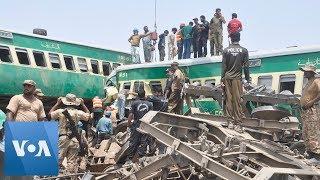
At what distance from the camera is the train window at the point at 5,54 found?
18.8 meters

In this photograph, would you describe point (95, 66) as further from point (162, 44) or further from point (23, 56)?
point (23, 56)

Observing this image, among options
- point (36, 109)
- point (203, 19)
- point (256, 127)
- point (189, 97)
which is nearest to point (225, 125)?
point (256, 127)

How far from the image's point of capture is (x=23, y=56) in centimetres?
1978

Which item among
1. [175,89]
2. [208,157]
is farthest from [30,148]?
[175,89]

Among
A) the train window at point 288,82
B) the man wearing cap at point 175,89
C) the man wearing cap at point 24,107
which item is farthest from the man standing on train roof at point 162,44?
the man wearing cap at point 24,107

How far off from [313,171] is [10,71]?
46.6 ft

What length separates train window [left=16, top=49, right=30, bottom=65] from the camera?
19.5 m

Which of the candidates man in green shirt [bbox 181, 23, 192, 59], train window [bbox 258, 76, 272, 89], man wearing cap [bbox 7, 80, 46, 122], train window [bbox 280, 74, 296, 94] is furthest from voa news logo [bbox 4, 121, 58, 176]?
man in green shirt [bbox 181, 23, 192, 59]

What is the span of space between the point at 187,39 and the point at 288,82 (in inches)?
249

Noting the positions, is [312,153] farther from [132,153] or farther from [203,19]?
[203,19]

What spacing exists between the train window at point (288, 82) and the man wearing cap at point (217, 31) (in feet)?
14.8

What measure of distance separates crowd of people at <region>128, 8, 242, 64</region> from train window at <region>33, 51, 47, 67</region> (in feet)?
12.1

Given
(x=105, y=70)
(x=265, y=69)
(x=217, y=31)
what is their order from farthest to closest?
1. (x=105, y=70)
2. (x=217, y=31)
3. (x=265, y=69)

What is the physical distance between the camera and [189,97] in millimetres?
13547
